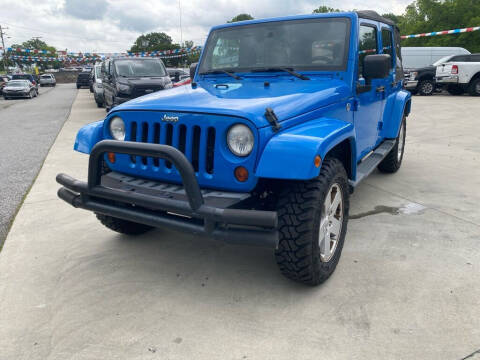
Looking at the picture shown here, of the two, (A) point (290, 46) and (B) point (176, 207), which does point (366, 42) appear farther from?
(B) point (176, 207)

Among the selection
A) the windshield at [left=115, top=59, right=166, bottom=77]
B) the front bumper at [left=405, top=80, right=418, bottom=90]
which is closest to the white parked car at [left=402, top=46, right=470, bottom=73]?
the front bumper at [left=405, top=80, right=418, bottom=90]

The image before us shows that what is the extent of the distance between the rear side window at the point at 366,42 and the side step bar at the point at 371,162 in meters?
0.88

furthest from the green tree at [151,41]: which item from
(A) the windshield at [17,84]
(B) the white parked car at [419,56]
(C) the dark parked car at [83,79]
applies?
(B) the white parked car at [419,56]

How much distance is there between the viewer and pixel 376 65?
10.9 ft

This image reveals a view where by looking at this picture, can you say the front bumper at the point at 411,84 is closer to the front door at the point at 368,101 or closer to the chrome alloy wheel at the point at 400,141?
the chrome alloy wheel at the point at 400,141

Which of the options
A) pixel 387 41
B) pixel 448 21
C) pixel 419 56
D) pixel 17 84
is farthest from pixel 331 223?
pixel 448 21

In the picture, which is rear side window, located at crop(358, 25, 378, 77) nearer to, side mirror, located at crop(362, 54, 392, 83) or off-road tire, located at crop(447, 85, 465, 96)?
side mirror, located at crop(362, 54, 392, 83)

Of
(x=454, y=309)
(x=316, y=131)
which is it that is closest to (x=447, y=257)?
(x=454, y=309)

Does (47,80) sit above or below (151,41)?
below

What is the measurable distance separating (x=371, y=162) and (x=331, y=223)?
1.49 m

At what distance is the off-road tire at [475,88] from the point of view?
15781 millimetres

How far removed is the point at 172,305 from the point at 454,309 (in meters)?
1.81

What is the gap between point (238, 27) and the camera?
400 cm

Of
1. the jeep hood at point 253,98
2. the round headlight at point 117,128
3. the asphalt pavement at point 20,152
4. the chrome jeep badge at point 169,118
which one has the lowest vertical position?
the asphalt pavement at point 20,152
